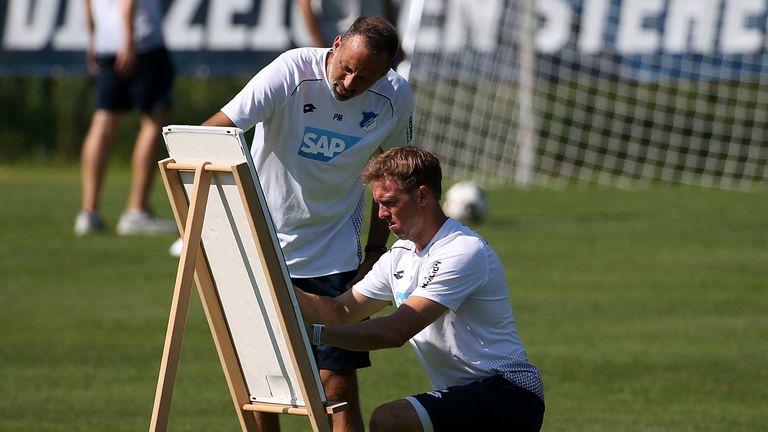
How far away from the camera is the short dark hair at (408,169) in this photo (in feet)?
15.8

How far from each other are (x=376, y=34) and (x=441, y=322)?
3.54ft

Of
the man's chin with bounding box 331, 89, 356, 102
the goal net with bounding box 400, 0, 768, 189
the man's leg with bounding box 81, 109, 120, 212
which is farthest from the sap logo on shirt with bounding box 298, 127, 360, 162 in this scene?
the goal net with bounding box 400, 0, 768, 189

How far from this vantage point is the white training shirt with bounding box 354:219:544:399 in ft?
15.8

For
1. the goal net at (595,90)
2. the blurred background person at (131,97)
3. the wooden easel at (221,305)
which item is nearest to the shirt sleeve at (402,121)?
the wooden easel at (221,305)

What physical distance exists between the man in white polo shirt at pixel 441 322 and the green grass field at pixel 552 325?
68.2 inches

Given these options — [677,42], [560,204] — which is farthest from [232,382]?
[677,42]

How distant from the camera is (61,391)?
24.5ft

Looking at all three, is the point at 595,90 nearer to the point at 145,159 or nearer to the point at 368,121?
the point at 145,159

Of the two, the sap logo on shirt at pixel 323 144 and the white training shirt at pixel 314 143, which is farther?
the sap logo on shirt at pixel 323 144

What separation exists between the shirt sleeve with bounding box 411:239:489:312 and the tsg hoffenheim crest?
0.98 metres

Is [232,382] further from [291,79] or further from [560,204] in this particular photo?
[560,204]

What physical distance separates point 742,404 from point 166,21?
14429 millimetres

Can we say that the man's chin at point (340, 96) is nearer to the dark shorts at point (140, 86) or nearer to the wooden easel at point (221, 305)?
the wooden easel at point (221, 305)

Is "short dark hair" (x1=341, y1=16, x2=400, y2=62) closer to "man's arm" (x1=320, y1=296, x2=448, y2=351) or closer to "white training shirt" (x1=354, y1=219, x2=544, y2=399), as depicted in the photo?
"white training shirt" (x1=354, y1=219, x2=544, y2=399)
